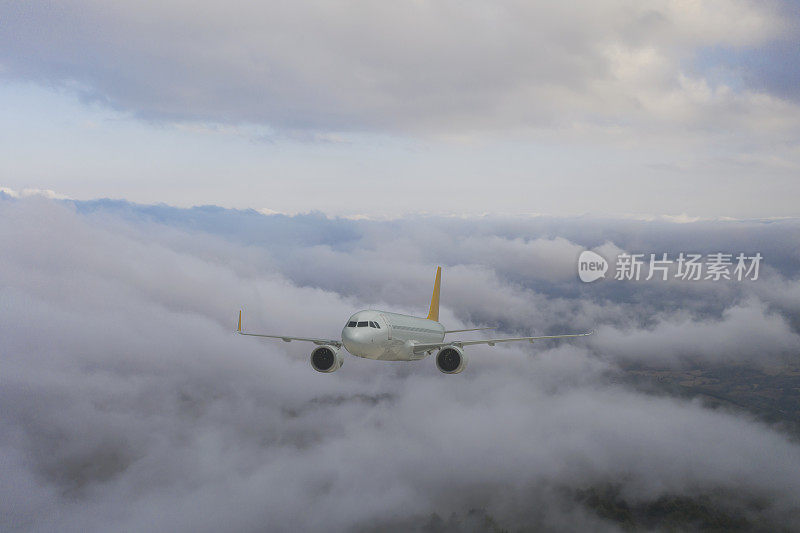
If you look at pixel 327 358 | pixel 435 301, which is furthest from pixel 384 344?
pixel 435 301

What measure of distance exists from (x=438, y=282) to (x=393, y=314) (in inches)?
908

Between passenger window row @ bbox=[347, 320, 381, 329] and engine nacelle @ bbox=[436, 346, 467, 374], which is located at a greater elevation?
passenger window row @ bbox=[347, 320, 381, 329]

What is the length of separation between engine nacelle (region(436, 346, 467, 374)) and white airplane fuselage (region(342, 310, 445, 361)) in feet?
13.4

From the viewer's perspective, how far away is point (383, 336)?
1980 inches

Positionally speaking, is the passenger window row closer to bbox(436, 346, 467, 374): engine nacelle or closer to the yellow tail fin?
bbox(436, 346, 467, 374): engine nacelle

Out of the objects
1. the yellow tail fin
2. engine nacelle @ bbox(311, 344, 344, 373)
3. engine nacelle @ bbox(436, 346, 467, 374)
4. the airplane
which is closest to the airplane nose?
the airplane

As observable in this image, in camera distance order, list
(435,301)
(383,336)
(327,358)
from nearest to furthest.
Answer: (383,336)
(327,358)
(435,301)

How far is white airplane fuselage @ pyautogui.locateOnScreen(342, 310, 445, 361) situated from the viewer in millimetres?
48719

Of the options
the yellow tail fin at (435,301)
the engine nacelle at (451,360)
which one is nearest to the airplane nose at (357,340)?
the engine nacelle at (451,360)

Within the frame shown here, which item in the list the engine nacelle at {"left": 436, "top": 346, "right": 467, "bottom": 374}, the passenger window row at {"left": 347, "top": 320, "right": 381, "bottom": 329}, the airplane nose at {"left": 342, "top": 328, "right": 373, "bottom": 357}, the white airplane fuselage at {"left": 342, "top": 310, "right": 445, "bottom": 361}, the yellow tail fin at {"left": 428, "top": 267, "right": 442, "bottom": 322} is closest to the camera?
the airplane nose at {"left": 342, "top": 328, "right": 373, "bottom": 357}

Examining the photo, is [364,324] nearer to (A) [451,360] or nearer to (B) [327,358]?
(B) [327,358]

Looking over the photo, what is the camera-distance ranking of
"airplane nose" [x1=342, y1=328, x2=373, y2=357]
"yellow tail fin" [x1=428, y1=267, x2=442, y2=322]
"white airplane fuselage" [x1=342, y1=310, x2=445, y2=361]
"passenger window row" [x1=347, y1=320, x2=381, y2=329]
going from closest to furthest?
1. "airplane nose" [x1=342, y1=328, x2=373, y2=357]
2. "white airplane fuselage" [x1=342, y1=310, x2=445, y2=361]
3. "passenger window row" [x1=347, y1=320, x2=381, y2=329]
4. "yellow tail fin" [x1=428, y1=267, x2=442, y2=322]

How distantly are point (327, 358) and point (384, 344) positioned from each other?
5.93 metres

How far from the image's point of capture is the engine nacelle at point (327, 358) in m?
51.7
